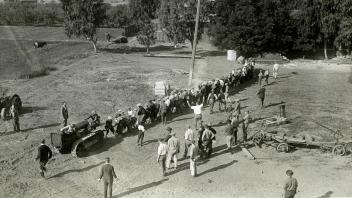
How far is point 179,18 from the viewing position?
52250 mm

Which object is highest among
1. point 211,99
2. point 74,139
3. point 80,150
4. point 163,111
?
point 211,99

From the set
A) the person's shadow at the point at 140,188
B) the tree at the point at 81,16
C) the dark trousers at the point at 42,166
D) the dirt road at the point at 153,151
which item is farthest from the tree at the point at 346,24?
the dark trousers at the point at 42,166

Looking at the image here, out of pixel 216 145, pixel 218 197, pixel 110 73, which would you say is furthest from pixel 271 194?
pixel 110 73

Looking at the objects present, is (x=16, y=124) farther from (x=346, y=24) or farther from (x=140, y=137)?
(x=346, y=24)

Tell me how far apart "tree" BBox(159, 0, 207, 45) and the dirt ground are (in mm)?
10571

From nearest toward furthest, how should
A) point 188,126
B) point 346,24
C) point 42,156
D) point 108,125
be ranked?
point 42,156 < point 188,126 < point 108,125 < point 346,24

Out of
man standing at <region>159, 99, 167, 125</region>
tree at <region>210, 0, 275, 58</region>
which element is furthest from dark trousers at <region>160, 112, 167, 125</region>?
tree at <region>210, 0, 275, 58</region>

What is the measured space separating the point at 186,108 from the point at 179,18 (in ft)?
85.6

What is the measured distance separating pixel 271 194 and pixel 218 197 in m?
1.89

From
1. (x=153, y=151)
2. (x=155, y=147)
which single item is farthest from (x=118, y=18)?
(x=153, y=151)

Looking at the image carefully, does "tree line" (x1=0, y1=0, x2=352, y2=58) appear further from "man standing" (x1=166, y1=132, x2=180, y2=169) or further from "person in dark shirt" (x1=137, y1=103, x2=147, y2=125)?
"man standing" (x1=166, y1=132, x2=180, y2=169)

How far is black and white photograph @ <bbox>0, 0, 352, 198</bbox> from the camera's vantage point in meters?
17.3

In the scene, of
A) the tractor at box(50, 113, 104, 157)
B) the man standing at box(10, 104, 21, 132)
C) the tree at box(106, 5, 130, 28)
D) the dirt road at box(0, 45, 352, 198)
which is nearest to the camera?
the dirt road at box(0, 45, 352, 198)

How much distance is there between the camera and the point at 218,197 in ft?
51.7
